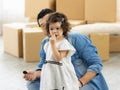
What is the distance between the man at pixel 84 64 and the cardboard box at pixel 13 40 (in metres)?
2.04

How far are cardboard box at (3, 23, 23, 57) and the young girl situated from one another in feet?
7.31

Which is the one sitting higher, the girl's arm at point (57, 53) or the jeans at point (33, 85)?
the girl's arm at point (57, 53)

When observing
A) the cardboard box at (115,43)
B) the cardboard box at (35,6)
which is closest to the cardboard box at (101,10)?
the cardboard box at (115,43)

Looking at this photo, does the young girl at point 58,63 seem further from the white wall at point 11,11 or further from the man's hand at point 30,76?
the white wall at point 11,11

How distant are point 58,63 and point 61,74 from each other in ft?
0.20

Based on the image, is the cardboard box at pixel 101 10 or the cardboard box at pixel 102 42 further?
the cardboard box at pixel 101 10

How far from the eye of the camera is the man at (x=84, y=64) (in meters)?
1.68

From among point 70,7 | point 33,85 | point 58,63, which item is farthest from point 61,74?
point 70,7

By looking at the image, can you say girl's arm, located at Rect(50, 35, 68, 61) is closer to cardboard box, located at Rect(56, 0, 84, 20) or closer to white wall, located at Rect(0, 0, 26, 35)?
cardboard box, located at Rect(56, 0, 84, 20)

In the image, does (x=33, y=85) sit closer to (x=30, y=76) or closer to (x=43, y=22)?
(x=30, y=76)

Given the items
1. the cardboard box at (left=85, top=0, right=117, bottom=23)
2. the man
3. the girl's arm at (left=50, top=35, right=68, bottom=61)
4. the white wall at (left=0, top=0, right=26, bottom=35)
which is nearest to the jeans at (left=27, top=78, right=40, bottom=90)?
the man

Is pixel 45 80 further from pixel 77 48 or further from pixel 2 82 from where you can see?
pixel 2 82

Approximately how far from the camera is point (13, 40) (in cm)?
385

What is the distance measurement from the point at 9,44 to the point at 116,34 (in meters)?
1.43
